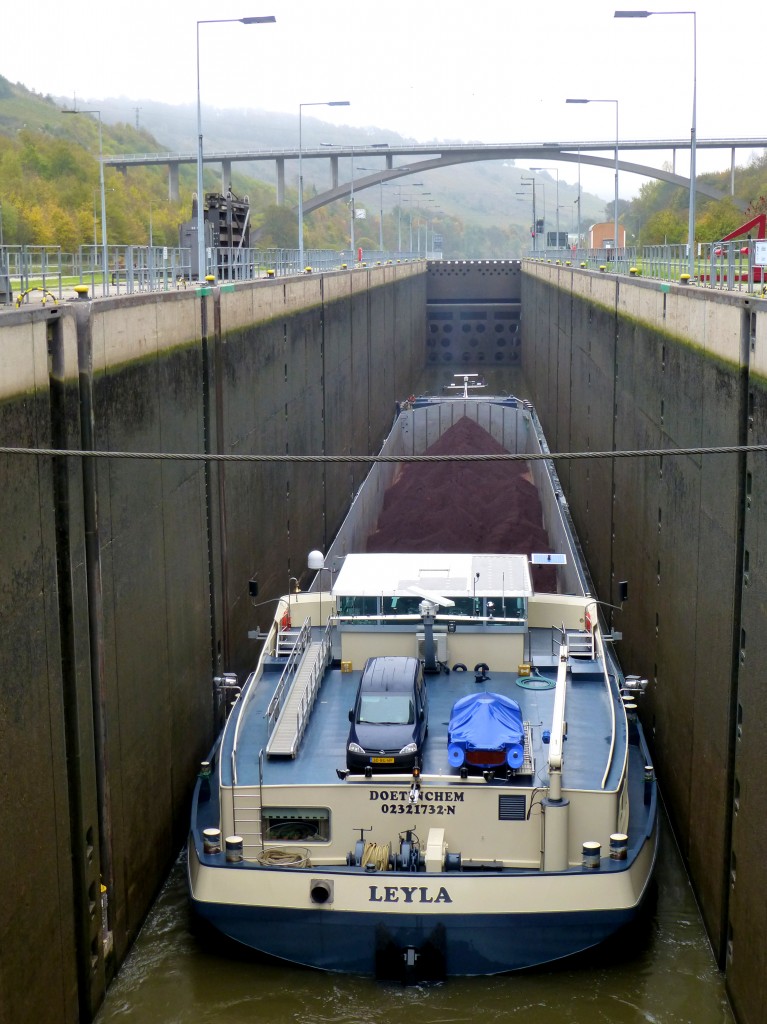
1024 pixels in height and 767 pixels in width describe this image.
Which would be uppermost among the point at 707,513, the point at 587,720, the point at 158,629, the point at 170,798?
the point at 707,513

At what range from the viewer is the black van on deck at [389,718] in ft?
44.6

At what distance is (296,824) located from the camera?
13.8 metres

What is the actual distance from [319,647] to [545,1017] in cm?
591

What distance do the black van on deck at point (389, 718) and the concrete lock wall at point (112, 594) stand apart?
254 cm

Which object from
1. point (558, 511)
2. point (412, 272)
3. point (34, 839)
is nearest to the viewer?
point (34, 839)

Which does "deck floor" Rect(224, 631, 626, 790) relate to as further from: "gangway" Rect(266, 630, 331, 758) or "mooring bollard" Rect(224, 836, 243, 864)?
"mooring bollard" Rect(224, 836, 243, 864)

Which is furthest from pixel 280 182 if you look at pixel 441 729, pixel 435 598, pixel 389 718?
pixel 389 718

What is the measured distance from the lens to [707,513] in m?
15.3

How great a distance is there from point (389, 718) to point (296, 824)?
1504mm

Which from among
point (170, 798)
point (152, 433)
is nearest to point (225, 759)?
point (170, 798)

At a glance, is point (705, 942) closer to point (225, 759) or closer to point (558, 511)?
point (225, 759)

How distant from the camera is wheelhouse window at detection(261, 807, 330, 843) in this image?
13.6 metres

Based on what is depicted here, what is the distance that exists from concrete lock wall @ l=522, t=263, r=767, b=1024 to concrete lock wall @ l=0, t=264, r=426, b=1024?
249 inches

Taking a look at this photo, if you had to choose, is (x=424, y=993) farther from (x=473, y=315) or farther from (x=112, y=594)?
(x=473, y=315)
